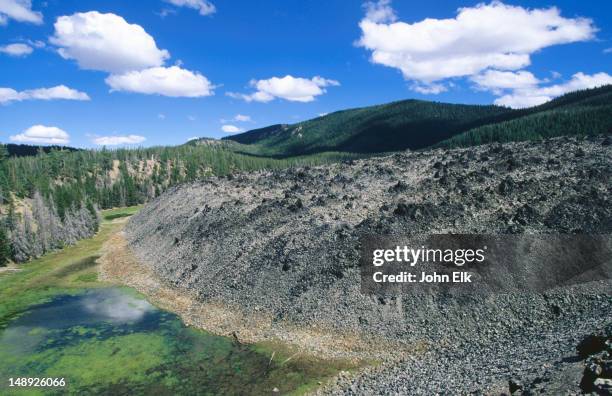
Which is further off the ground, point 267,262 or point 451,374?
point 267,262

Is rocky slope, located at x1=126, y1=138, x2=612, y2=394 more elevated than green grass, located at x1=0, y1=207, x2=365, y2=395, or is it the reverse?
rocky slope, located at x1=126, y1=138, x2=612, y2=394

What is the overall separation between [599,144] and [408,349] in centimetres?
5701

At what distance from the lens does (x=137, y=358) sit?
4331cm

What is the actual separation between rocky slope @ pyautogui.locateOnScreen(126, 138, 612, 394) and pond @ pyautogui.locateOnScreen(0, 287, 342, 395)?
19.3ft

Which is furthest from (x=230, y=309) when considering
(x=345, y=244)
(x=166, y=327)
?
(x=345, y=244)

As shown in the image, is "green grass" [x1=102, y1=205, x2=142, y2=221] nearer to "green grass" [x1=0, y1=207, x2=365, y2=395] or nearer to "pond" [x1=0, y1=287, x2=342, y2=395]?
"pond" [x1=0, y1=287, x2=342, y2=395]

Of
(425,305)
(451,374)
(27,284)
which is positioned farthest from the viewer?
(27,284)

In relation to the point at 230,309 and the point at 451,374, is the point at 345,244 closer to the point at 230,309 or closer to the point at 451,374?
the point at 230,309

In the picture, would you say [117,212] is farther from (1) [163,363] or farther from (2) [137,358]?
(1) [163,363]

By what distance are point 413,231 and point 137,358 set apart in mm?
36856

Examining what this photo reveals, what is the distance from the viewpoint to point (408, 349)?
3922 cm

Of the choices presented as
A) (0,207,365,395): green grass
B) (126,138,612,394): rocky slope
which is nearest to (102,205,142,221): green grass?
(126,138,612,394): rocky slope

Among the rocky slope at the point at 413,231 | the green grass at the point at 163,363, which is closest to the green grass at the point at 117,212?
the rocky slope at the point at 413,231

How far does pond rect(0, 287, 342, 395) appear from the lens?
37.4 metres
